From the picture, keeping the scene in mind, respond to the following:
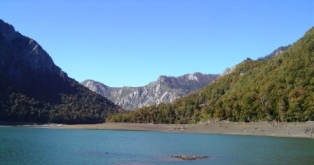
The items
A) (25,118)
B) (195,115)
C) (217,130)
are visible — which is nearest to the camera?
(217,130)

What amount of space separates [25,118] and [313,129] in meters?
155

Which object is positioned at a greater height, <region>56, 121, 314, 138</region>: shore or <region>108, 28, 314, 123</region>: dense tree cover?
<region>108, 28, 314, 123</region>: dense tree cover

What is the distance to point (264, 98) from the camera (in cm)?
12350

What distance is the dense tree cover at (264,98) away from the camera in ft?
365

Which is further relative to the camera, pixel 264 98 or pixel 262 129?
pixel 264 98

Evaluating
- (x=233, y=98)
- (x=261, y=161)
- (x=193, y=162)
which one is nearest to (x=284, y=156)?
(x=261, y=161)

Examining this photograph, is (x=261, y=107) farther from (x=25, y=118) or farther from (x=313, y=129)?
(x=25, y=118)

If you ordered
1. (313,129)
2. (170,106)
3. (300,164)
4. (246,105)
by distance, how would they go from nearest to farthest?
(300,164)
(313,129)
(246,105)
(170,106)

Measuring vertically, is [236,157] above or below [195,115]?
below

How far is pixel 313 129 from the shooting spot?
280 ft

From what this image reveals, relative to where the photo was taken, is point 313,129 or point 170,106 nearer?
point 313,129

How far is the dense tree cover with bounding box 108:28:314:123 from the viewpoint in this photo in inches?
4377

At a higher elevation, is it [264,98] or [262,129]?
[264,98]

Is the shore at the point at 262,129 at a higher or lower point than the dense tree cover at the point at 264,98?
lower
